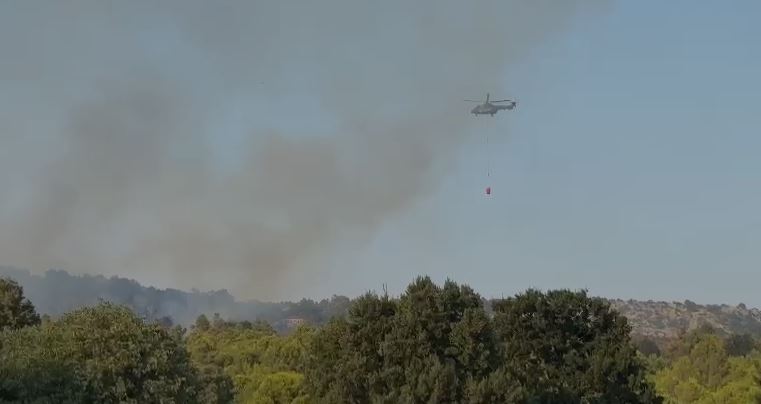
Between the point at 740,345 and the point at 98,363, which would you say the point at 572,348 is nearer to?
the point at 98,363

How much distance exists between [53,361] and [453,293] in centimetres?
1857

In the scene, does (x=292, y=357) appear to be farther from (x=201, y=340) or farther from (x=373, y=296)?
(x=373, y=296)

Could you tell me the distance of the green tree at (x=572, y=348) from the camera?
176 ft

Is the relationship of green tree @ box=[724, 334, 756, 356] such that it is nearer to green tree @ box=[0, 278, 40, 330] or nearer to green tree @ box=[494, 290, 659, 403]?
green tree @ box=[494, 290, 659, 403]

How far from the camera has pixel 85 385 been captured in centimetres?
3262

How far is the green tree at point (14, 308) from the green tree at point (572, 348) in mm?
32196

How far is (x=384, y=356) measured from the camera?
42188 millimetres

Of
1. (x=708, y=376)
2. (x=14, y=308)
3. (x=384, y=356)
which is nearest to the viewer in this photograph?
(x=384, y=356)

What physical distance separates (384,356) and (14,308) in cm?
3387

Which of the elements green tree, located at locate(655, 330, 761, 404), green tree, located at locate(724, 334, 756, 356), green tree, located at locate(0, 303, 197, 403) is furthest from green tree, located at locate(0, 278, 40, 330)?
green tree, located at locate(724, 334, 756, 356)

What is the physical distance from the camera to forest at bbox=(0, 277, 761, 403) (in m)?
33.6

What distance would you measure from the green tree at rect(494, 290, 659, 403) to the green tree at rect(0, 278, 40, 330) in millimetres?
32196

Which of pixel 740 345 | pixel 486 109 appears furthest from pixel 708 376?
pixel 740 345

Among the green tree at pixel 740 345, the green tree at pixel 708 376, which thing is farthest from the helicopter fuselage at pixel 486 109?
the green tree at pixel 740 345
